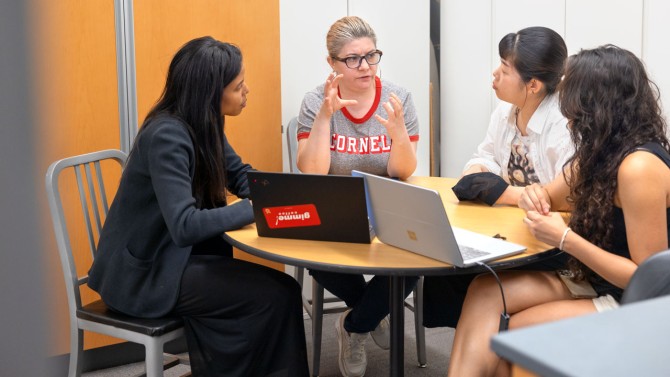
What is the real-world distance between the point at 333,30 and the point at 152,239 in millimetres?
1104

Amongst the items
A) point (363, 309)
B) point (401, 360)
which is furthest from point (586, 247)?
point (363, 309)

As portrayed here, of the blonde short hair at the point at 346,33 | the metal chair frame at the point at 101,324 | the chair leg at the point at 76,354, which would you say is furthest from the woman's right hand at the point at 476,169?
the chair leg at the point at 76,354

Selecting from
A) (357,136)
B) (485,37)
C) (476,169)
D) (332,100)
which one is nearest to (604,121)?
(476,169)

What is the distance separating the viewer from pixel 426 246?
1567 mm

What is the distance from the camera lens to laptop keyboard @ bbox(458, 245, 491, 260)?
1548 mm

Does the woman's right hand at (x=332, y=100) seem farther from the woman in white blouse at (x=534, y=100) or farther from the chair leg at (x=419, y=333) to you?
the chair leg at (x=419, y=333)

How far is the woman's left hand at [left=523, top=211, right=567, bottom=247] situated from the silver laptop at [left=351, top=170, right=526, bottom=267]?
67mm

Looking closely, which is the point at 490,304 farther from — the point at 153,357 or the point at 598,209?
the point at 153,357

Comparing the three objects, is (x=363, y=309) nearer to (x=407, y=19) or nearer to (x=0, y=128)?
(x=407, y=19)

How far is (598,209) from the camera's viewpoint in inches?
64.6

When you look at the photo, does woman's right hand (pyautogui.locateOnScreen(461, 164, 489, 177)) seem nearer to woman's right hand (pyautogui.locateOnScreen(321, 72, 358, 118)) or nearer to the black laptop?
woman's right hand (pyautogui.locateOnScreen(321, 72, 358, 118))

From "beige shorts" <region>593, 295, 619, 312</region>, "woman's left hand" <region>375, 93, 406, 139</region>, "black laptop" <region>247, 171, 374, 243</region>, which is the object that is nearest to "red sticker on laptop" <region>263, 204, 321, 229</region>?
"black laptop" <region>247, 171, 374, 243</region>

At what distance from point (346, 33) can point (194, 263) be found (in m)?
1.07

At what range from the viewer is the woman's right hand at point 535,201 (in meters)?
1.82
